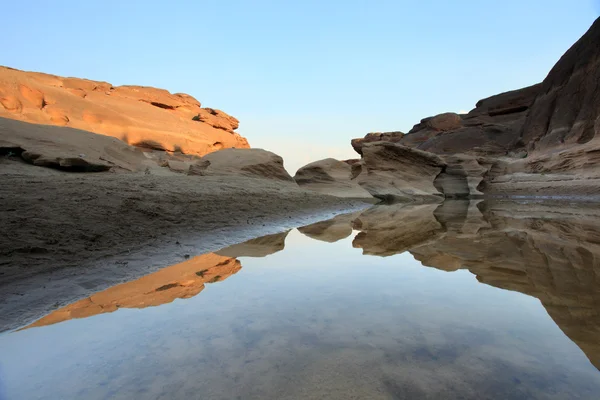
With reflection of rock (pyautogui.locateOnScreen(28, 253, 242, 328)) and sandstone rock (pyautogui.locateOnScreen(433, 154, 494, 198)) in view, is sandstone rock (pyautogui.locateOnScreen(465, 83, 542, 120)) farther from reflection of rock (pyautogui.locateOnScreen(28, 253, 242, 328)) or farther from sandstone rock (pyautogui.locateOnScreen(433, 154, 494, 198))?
reflection of rock (pyautogui.locateOnScreen(28, 253, 242, 328))

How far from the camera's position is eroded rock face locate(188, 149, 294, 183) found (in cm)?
1263

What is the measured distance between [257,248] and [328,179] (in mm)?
13965

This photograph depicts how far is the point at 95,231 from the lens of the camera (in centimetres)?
414

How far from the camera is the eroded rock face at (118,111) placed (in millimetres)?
16562

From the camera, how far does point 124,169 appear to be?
1063 centimetres

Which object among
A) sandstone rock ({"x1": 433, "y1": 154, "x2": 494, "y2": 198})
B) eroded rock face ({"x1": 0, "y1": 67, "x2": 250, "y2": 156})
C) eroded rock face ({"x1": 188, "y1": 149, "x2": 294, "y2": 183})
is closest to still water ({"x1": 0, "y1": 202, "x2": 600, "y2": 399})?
eroded rock face ({"x1": 188, "y1": 149, "x2": 294, "y2": 183})

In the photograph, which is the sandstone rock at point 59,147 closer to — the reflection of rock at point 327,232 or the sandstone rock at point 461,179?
the reflection of rock at point 327,232

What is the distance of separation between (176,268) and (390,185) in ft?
59.8

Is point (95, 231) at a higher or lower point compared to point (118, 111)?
lower

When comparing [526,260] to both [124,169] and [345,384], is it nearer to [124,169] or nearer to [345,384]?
[345,384]

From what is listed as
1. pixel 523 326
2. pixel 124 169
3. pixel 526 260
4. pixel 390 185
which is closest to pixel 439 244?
pixel 526 260

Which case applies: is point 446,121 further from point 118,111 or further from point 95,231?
point 95,231

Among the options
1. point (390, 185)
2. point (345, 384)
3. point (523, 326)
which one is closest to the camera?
point (345, 384)

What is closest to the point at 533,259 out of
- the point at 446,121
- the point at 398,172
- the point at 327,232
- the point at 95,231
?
the point at 327,232
